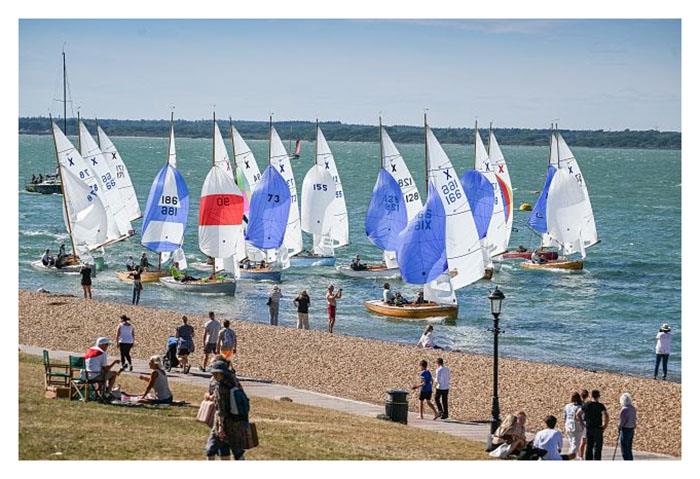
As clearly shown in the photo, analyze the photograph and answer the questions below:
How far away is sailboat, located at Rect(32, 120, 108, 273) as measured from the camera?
46312 millimetres

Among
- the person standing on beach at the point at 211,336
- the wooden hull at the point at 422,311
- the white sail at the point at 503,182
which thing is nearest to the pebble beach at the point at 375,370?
the person standing on beach at the point at 211,336

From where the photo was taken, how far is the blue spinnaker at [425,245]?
37.6m

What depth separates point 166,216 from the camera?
46.3 meters

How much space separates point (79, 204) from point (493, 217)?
1644cm

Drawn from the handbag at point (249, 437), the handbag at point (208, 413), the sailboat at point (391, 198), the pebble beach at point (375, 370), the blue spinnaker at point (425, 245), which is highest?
the sailboat at point (391, 198)

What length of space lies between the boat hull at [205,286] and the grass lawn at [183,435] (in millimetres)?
22726

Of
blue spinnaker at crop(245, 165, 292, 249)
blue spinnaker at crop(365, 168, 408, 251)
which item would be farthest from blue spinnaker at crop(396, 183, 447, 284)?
blue spinnaker at crop(245, 165, 292, 249)

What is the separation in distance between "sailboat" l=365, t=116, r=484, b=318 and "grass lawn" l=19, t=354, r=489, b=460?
1599 centimetres

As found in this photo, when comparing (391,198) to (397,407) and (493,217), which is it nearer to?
(493,217)

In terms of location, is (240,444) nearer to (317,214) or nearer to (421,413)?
(421,413)

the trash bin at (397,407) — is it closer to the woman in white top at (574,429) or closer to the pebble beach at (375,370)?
the pebble beach at (375,370)

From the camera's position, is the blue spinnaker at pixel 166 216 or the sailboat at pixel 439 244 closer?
the sailboat at pixel 439 244

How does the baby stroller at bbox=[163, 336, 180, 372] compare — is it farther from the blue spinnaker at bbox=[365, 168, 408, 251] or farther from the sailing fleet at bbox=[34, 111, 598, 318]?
the blue spinnaker at bbox=[365, 168, 408, 251]

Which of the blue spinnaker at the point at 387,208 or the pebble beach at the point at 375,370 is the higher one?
the blue spinnaker at the point at 387,208
